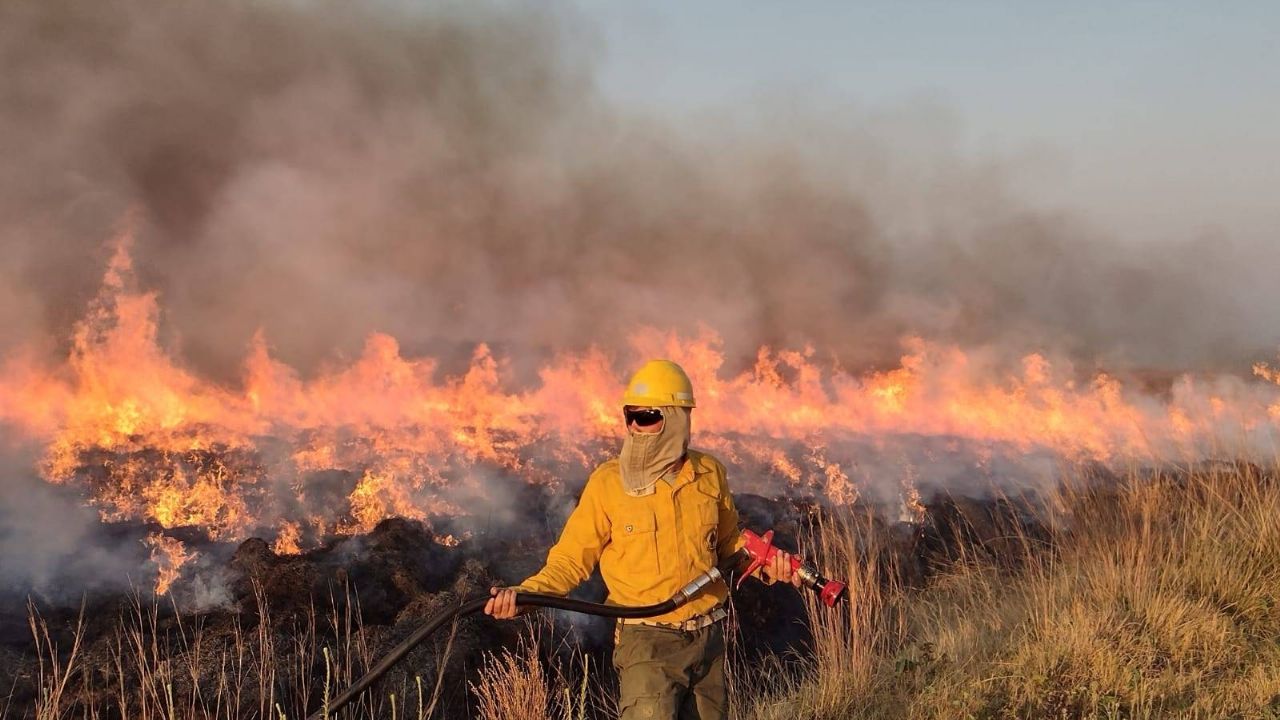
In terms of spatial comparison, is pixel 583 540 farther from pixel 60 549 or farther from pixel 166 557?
pixel 60 549

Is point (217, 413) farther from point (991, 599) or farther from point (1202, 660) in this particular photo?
point (1202, 660)

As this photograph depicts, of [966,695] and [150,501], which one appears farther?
[150,501]

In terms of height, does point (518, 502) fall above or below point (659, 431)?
below

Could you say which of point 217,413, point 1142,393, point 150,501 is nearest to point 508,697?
point 150,501

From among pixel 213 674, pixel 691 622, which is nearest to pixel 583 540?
pixel 691 622

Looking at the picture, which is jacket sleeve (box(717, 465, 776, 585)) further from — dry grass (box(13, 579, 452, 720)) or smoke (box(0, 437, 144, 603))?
smoke (box(0, 437, 144, 603))

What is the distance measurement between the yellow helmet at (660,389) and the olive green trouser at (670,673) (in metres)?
0.97

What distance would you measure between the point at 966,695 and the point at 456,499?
9266mm

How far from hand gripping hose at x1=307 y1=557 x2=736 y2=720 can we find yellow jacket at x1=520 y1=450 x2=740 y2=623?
3.9 inches

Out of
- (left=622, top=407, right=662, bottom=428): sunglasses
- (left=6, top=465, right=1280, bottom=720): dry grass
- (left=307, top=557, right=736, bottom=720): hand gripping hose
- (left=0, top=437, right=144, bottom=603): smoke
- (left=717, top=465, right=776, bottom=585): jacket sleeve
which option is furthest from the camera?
(left=0, top=437, right=144, bottom=603): smoke

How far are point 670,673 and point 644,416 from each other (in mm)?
1086

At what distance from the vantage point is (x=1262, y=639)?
4.51 m

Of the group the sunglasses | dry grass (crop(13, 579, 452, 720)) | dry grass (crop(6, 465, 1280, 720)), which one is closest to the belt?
dry grass (crop(6, 465, 1280, 720))

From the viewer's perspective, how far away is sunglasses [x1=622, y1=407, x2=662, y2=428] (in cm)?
321
